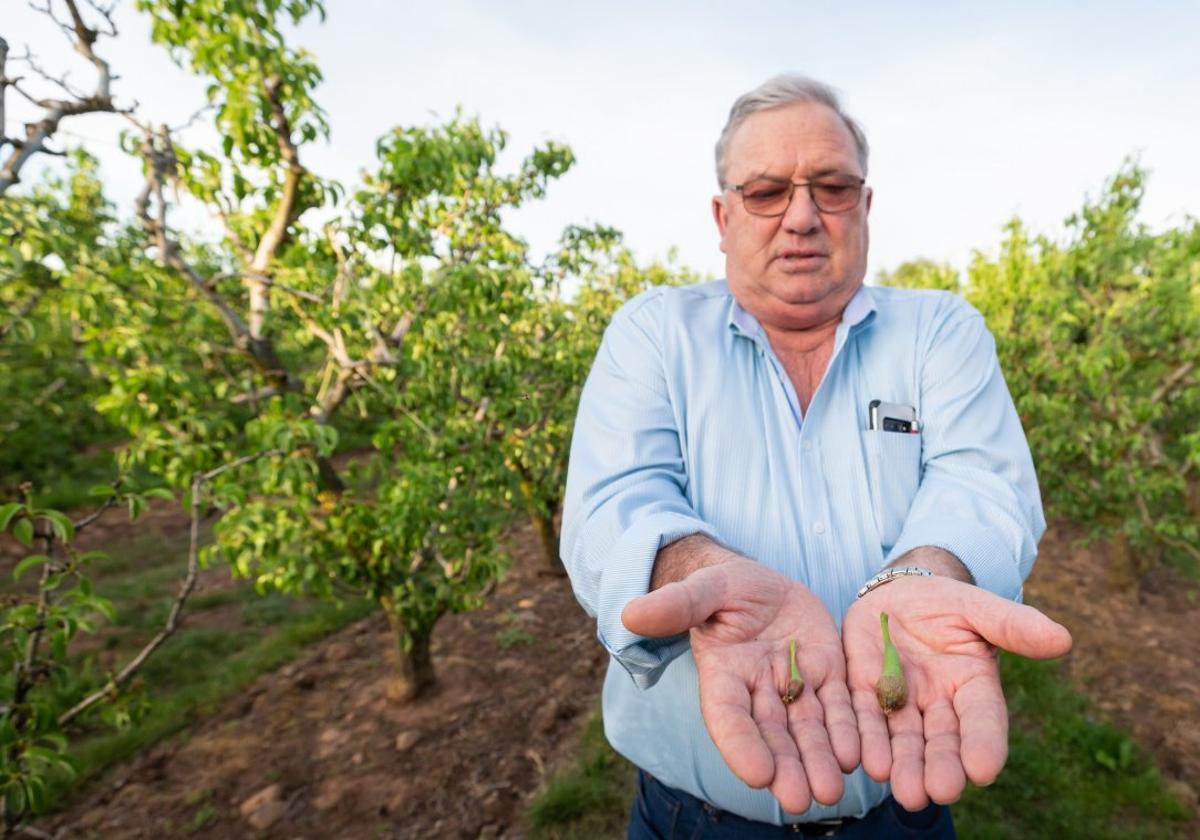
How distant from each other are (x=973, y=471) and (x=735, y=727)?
1.11 meters

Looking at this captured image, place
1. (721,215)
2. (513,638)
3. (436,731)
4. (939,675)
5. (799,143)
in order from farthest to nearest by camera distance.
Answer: (513,638)
(436,731)
(721,215)
(799,143)
(939,675)

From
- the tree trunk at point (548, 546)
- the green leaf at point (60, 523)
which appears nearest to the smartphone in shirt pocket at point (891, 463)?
the green leaf at point (60, 523)

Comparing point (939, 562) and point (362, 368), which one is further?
point (362, 368)

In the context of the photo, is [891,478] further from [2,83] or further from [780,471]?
[2,83]

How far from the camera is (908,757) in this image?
135 cm

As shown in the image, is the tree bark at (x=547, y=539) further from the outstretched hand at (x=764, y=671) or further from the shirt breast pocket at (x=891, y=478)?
the outstretched hand at (x=764, y=671)

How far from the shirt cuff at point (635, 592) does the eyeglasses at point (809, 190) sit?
126cm

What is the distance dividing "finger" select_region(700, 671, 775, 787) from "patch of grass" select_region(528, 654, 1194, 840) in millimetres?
2964

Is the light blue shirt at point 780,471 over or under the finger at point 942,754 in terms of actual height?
over

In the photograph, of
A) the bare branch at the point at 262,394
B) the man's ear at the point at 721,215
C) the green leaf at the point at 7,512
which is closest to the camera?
the green leaf at the point at 7,512

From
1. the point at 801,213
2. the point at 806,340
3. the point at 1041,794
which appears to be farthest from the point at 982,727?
the point at 1041,794

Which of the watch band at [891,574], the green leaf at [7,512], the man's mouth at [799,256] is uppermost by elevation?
the man's mouth at [799,256]

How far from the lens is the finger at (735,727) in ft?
4.11

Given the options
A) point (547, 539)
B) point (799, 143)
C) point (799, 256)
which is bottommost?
point (547, 539)
